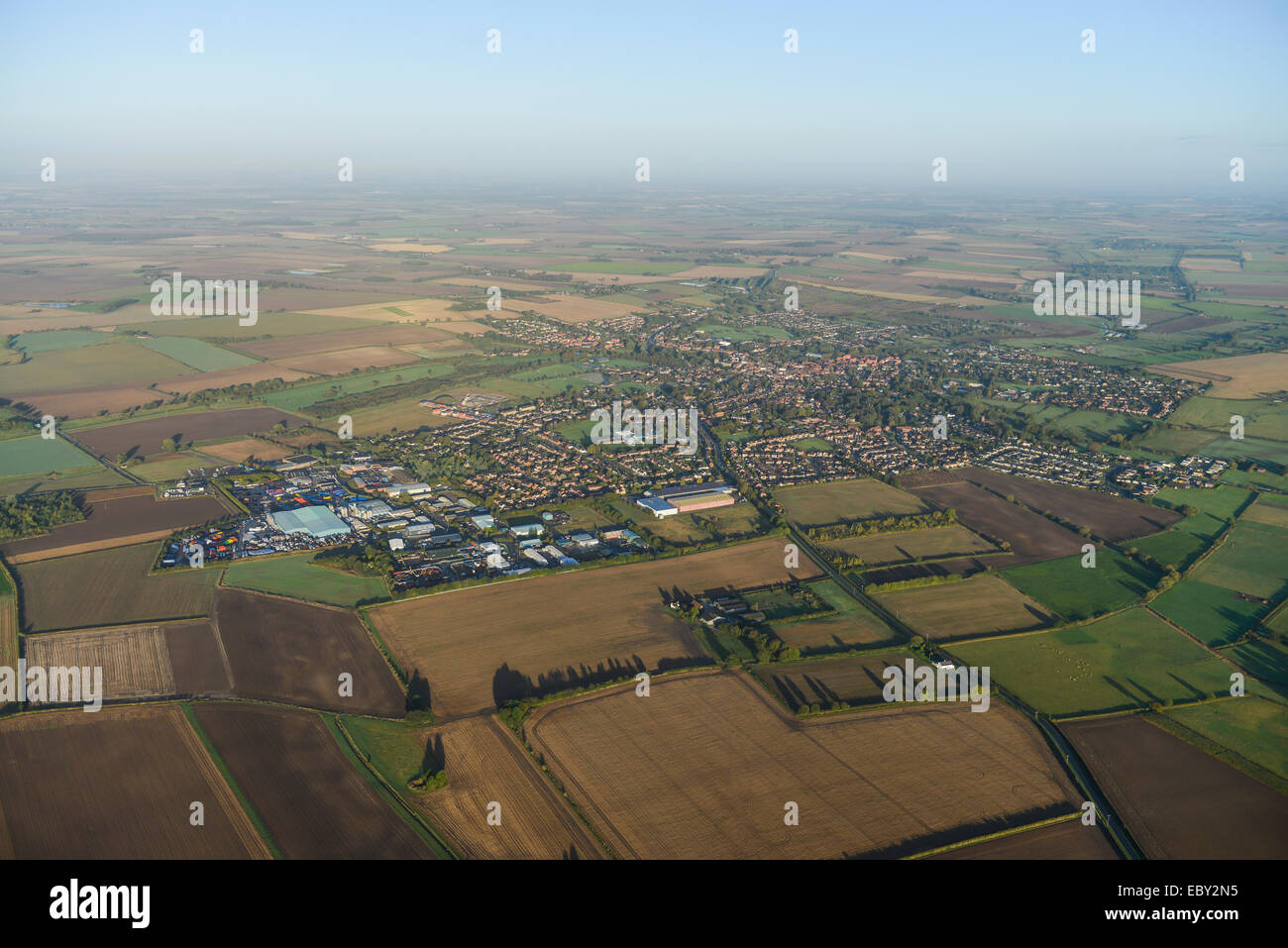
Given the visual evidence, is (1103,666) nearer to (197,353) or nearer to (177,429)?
(177,429)

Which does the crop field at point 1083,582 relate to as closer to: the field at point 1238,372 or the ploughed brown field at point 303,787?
the ploughed brown field at point 303,787

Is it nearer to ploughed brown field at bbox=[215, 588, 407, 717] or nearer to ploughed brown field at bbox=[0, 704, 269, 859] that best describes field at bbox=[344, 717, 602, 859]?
ploughed brown field at bbox=[215, 588, 407, 717]

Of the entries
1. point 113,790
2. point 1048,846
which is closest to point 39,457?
point 113,790

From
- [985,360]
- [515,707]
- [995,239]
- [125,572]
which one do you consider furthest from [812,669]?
[995,239]

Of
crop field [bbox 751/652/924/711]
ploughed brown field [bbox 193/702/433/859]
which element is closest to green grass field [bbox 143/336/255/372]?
ploughed brown field [bbox 193/702/433/859]

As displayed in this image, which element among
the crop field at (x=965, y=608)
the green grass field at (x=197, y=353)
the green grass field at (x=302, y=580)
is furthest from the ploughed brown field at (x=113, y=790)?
the green grass field at (x=197, y=353)
